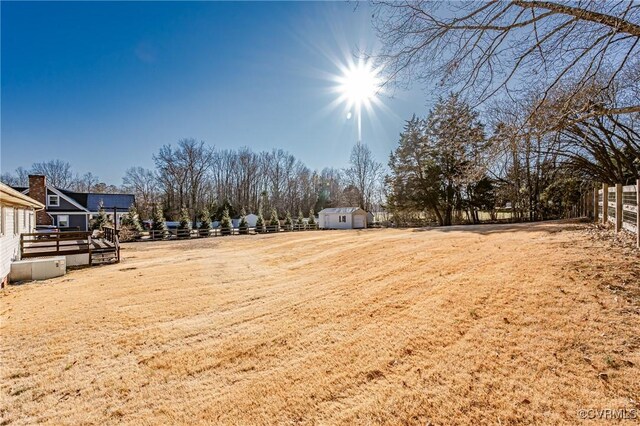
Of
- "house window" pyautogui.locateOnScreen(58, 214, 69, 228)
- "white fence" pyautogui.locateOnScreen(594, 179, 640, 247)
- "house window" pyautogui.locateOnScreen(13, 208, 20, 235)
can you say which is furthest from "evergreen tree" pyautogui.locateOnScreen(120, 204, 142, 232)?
"white fence" pyautogui.locateOnScreen(594, 179, 640, 247)

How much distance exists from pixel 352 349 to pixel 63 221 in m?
33.7

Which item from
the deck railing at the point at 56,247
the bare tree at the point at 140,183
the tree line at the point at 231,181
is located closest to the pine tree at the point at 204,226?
the tree line at the point at 231,181

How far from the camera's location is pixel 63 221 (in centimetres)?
2588

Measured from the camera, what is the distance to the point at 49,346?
397cm

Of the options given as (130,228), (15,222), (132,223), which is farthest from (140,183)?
(15,222)

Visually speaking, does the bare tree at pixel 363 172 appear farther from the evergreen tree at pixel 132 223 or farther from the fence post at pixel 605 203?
the fence post at pixel 605 203

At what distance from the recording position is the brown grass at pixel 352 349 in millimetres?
2400

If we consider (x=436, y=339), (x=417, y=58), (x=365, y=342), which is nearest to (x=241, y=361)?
(x=365, y=342)

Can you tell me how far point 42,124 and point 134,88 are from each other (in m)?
5.92

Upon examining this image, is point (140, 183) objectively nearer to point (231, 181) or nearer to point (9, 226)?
point (231, 181)

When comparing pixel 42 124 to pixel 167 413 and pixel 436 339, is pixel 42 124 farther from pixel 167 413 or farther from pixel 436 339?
pixel 436 339

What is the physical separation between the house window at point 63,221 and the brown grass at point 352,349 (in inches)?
1021

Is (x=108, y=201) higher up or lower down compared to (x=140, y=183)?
lower down

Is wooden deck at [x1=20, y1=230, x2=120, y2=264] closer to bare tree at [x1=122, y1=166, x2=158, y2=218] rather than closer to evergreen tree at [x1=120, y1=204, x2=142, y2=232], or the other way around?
evergreen tree at [x1=120, y1=204, x2=142, y2=232]
